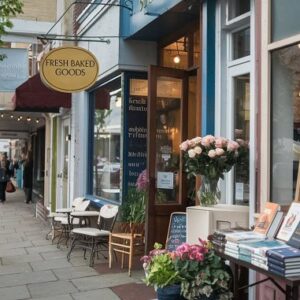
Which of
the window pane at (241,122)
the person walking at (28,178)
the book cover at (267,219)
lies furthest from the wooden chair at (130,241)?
the person walking at (28,178)

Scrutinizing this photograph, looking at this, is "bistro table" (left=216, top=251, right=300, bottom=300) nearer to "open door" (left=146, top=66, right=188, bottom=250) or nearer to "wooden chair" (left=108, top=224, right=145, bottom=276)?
"open door" (left=146, top=66, right=188, bottom=250)

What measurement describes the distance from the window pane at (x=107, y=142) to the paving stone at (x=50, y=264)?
1633 mm

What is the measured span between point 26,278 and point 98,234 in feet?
4.07

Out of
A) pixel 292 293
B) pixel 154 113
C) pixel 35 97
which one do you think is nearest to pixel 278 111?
pixel 292 293

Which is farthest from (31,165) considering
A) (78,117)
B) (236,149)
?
(236,149)

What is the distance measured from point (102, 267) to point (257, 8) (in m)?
4.36

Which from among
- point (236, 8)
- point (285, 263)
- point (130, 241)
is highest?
point (236, 8)

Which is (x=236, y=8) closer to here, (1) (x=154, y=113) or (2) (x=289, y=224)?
(1) (x=154, y=113)

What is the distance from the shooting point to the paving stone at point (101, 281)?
679 centimetres

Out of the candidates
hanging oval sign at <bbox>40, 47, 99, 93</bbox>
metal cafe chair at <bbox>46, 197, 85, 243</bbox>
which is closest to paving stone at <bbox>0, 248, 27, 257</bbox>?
metal cafe chair at <bbox>46, 197, 85, 243</bbox>

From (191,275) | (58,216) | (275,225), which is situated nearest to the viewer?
(275,225)

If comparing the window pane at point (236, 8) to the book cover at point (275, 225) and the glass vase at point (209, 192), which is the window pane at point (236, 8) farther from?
the book cover at point (275, 225)

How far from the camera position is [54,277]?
7301 millimetres

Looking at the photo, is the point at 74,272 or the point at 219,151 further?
the point at 74,272
